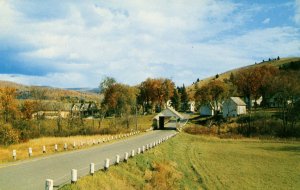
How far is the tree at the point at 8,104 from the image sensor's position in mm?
56031

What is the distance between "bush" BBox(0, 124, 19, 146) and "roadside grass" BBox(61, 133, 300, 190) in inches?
918

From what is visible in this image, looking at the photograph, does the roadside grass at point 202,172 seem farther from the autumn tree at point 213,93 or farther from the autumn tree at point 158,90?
the autumn tree at point 158,90

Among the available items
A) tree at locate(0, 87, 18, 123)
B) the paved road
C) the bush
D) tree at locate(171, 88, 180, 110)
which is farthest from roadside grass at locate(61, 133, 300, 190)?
tree at locate(171, 88, 180, 110)

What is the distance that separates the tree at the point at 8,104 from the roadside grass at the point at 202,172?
94.9ft

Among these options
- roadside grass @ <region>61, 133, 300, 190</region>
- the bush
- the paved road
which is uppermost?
the bush

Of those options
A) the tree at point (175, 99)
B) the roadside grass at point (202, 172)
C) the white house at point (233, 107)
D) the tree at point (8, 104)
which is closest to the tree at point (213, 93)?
the white house at point (233, 107)

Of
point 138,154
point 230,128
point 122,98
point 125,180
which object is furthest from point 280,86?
point 125,180

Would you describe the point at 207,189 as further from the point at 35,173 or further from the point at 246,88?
the point at 246,88

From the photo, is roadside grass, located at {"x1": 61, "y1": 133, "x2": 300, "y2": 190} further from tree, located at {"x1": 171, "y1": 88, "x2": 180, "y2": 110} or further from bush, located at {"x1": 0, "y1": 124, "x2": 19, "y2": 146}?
tree, located at {"x1": 171, "y1": 88, "x2": 180, "y2": 110}

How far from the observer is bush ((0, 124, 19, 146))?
161 feet

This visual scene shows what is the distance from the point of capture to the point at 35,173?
20.3m

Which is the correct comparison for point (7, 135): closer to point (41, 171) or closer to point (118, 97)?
point (41, 171)

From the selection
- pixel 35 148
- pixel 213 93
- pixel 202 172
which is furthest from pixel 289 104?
pixel 35 148

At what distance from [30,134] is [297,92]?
57.6 metres
